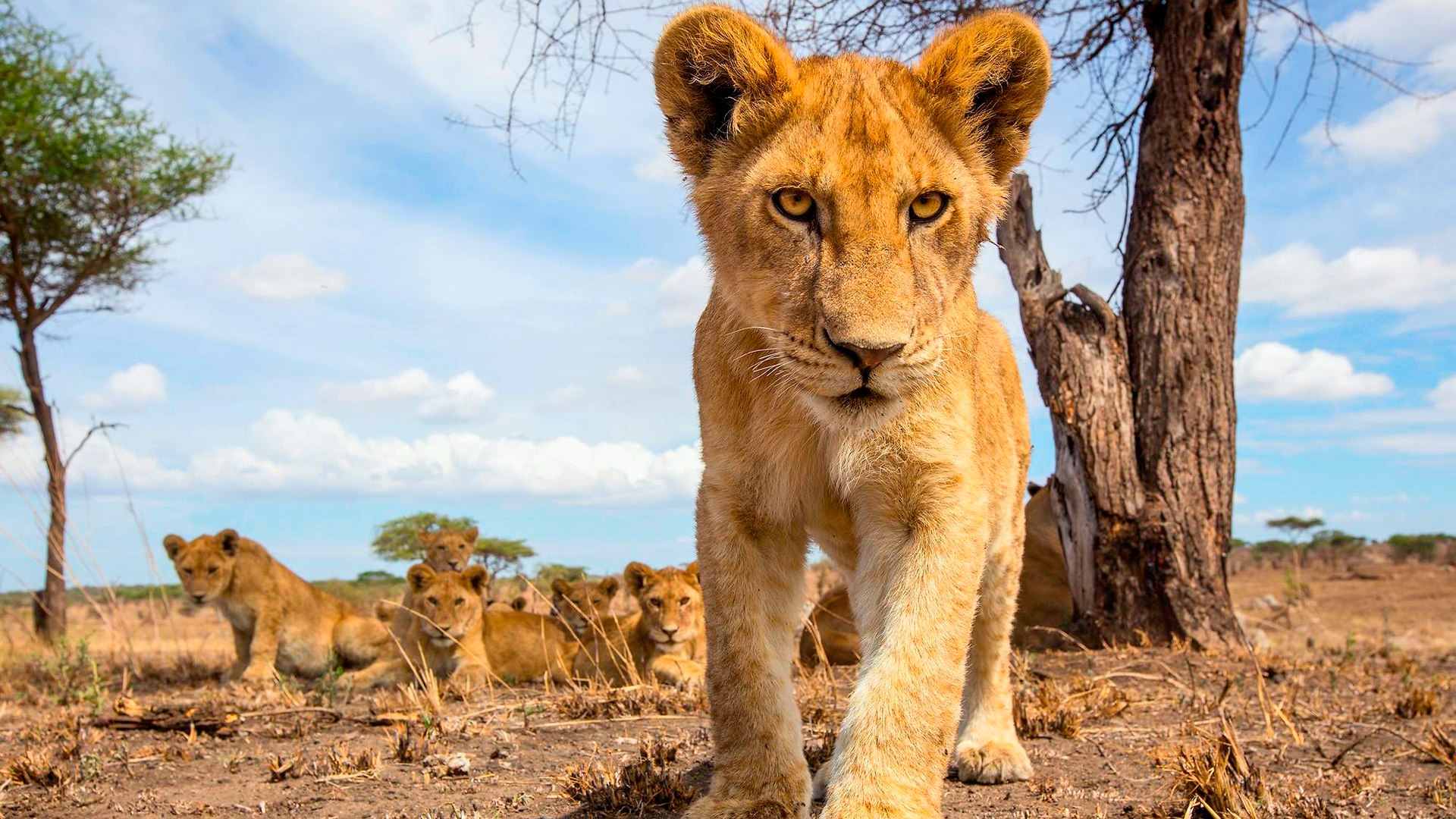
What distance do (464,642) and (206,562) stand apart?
8.77 feet

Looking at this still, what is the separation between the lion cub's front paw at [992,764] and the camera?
4.22 meters

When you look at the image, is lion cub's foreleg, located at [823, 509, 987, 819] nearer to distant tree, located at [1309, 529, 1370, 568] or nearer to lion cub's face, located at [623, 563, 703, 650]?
lion cub's face, located at [623, 563, 703, 650]

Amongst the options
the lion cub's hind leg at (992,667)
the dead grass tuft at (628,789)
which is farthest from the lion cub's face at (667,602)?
the dead grass tuft at (628,789)

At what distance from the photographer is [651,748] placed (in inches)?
170

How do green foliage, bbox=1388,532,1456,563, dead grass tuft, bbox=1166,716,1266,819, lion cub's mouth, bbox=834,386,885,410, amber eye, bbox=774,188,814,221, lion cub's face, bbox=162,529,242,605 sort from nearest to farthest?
1. lion cub's mouth, bbox=834,386,885,410
2. amber eye, bbox=774,188,814,221
3. dead grass tuft, bbox=1166,716,1266,819
4. lion cub's face, bbox=162,529,242,605
5. green foliage, bbox=1388,532,1456,563

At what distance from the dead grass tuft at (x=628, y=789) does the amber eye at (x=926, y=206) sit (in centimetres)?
209

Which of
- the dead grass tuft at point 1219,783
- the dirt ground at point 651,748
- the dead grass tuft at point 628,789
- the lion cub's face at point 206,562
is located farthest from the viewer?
the lion cub's face at point 206,562

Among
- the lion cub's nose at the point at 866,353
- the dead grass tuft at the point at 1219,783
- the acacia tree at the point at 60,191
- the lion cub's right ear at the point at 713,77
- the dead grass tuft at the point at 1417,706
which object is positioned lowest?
the dead grass tuft at the point at 1219,783

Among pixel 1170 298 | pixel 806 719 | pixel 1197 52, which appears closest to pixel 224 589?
pixel 806 719

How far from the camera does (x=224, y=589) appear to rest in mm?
9289

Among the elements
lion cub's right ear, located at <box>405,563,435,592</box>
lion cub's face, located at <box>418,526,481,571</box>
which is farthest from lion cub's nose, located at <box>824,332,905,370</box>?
lion cub's face, located at <box>418,526,481,571</box>

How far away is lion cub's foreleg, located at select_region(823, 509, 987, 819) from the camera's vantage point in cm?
271

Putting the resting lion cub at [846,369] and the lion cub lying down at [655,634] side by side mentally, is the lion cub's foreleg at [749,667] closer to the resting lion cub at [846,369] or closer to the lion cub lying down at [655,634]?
the resting lion cub at [846,369]

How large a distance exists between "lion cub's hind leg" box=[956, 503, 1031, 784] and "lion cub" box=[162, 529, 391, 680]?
6391 millimetres
